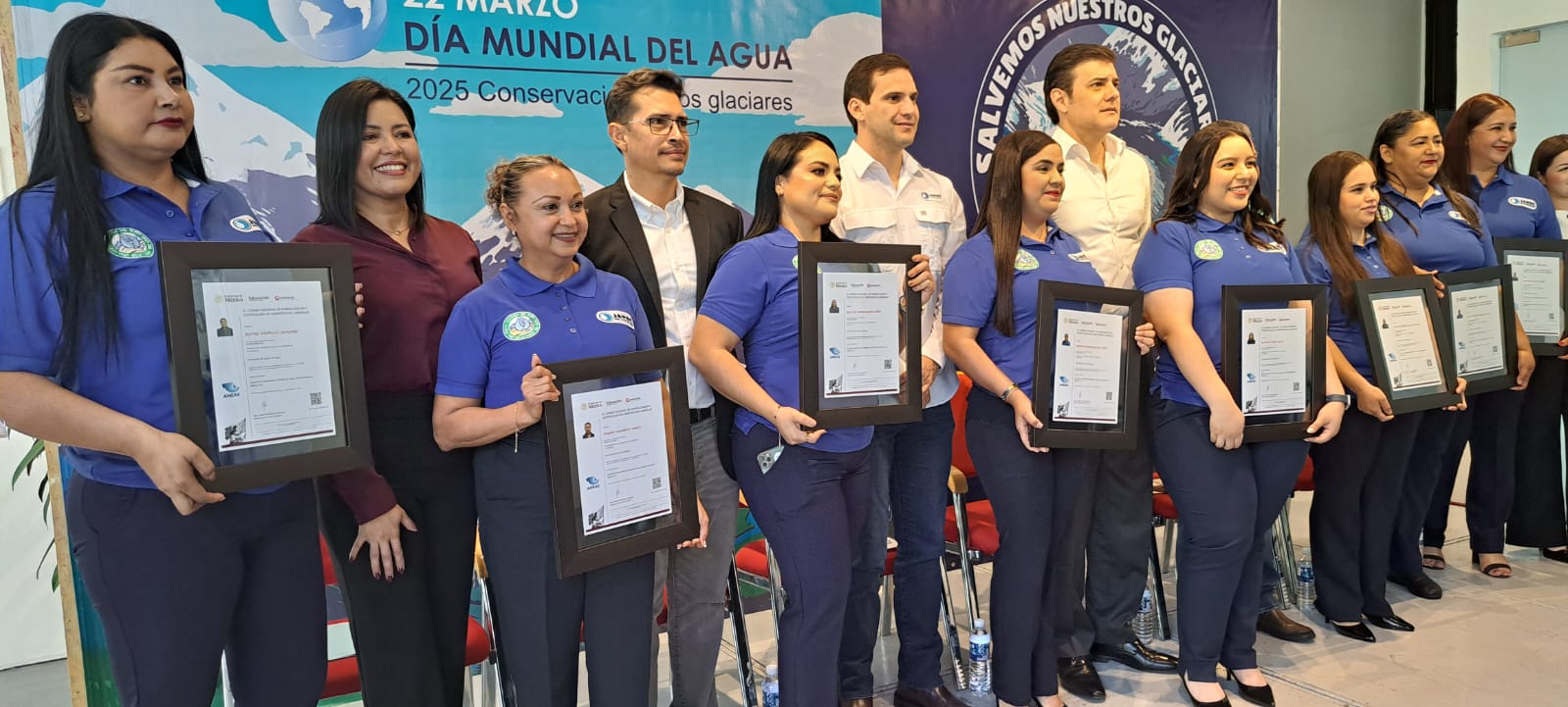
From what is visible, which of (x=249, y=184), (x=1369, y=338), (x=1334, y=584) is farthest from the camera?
(x=1334, y=584)

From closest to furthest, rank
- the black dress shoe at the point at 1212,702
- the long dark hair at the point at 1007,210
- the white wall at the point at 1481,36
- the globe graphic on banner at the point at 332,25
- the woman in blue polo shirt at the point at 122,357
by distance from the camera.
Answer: the woman in blue polo shirt at the point at 122,357, the long dark hair at the point at 1007,210, the black dress shoe at the point at 1212,702, the globe graphic on banner at the point at 332,25, the white wall at the point at 1481,36

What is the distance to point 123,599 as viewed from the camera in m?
1.74

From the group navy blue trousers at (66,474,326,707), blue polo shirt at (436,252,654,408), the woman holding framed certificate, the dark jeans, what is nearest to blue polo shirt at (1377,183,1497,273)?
the woman holding framed certificate

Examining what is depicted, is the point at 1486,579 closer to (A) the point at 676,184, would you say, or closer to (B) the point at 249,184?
(A) the point at 676,184

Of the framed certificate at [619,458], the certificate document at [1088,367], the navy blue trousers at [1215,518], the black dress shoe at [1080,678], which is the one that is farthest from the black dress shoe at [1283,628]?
the framed certificate at [619,458]

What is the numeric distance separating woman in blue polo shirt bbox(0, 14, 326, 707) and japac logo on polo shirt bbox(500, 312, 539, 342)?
0.54 m

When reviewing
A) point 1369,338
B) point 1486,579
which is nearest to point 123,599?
point 1369,338

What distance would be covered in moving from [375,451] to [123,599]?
0.54m

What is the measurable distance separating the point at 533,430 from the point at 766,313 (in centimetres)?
66

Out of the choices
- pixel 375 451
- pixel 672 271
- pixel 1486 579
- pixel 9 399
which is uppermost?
pixel 672 271

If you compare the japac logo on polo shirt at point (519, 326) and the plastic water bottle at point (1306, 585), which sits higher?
the japac logo on polo shirt at point (519, 326)

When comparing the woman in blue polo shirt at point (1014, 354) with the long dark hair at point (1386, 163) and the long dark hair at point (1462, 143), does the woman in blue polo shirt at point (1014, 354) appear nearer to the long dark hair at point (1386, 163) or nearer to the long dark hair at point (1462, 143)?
the long dark hair at point (1386, 163)

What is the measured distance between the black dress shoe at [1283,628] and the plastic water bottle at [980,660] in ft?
3.78

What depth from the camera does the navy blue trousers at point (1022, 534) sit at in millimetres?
2887
